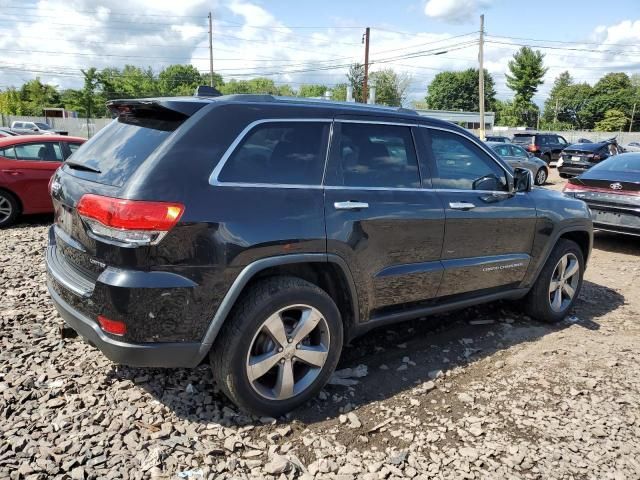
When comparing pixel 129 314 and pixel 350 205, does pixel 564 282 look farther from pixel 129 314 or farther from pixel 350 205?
pixel 129 314

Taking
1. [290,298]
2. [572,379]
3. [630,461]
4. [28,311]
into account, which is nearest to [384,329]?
[572,379]

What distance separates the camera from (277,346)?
2959 mm

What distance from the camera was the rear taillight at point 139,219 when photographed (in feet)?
8.24

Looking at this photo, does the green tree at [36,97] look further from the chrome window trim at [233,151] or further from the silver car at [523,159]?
the chrome window trim at [233,151]

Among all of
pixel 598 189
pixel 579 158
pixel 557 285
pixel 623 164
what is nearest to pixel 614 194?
pixel 598 189

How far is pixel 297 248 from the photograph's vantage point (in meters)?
2.91

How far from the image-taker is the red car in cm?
812

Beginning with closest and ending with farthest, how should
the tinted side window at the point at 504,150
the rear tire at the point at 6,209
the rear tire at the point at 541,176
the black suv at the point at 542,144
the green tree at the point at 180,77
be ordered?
the rear tire at the point at 6,209, the tinted side window at the point at 504,150, the rear tire at the point at 541,176, the black suv at the point at 542,144, the green tree at the point at 180,77

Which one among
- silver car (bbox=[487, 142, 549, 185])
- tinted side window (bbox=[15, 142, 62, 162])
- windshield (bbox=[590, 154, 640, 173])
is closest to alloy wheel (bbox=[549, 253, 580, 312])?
windshield (bbox=[590, 154, 640, 173])

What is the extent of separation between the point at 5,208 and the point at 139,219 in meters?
7.00

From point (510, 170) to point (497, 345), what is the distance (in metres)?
1.49

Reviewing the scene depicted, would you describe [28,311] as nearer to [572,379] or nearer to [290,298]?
[290,298]

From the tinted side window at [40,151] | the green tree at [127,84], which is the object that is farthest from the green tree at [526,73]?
the tinted side window at [40,151]

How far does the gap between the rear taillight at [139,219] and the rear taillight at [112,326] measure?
0.42 m
